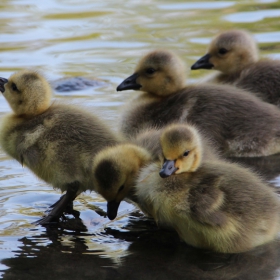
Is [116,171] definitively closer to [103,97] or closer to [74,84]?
[103,97]

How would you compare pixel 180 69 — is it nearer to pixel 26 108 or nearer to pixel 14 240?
pixel 26 108

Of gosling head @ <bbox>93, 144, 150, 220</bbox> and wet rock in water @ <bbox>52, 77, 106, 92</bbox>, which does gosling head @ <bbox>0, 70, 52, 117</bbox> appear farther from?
wet rock in water @ <bbox>52, 77, 106, 92</bbox>

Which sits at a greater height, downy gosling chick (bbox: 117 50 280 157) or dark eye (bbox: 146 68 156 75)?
dark eye (bbox: 146 68 156 75)

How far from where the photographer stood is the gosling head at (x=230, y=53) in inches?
241

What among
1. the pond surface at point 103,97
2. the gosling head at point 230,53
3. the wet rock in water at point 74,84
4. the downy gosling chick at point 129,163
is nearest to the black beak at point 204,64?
the gosling head at point 230,53

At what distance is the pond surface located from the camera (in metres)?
3.29

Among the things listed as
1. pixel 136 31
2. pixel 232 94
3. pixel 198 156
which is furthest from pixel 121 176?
pixel 136 31

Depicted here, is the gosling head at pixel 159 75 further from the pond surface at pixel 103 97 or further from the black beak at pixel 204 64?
the black beak at pixel 204 64

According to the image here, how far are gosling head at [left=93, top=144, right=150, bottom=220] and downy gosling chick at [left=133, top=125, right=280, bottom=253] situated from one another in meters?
0.12

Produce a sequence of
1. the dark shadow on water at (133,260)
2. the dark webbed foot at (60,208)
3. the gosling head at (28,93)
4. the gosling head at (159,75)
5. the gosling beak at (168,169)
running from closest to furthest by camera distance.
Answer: the dark shadow on water at (133,260) → the gosling beak at (168,169) → the dark webbed foot at (60,208) → the gosling head at (28,93) → the gosling head at (159,75)

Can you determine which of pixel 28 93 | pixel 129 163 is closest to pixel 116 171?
pixel 129 163

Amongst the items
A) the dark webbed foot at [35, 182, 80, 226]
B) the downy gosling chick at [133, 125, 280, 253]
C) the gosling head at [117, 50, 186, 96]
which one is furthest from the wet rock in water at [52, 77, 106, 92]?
the downy gosling chick at [133, 125, 280, 253]

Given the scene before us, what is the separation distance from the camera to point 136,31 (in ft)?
29.2

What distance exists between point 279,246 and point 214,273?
455 mm
